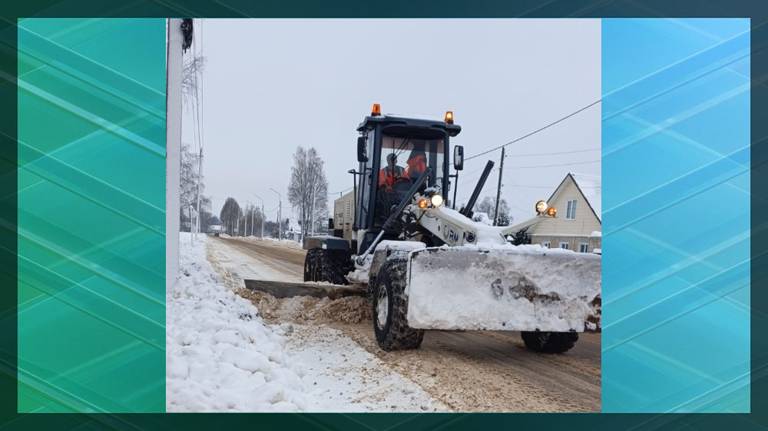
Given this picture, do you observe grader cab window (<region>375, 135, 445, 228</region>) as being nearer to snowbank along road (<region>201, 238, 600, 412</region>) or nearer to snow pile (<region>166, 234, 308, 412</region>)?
snowbank along road (<region>201, 238, 600, 412</region>)

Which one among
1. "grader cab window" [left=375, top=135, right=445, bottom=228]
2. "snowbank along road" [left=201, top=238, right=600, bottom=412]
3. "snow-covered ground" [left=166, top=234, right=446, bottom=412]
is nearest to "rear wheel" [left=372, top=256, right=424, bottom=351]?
"snowbank along road" [left=201, top=238, right=600, bottom=412]

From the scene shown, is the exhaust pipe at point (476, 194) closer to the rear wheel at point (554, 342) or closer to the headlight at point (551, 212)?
the headlight at point (551, 212)

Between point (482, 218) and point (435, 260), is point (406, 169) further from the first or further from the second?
point (435, 260)

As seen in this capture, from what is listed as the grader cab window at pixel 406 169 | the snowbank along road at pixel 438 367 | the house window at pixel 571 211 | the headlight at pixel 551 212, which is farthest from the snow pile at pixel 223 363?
the house window at pixel 571 211

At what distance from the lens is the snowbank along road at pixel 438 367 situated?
3.72 m

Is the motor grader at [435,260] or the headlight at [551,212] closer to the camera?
the motor grader at [435,260]

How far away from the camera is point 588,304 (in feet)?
14.2

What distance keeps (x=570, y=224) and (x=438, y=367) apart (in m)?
2.42

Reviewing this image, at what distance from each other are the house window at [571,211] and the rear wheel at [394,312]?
2.20 meters

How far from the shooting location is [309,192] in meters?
7.68

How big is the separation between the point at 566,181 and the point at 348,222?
9.83ft

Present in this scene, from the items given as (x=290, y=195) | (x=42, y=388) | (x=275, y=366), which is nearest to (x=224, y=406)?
(x=275, y=366)

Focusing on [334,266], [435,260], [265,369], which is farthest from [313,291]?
[435,260]
